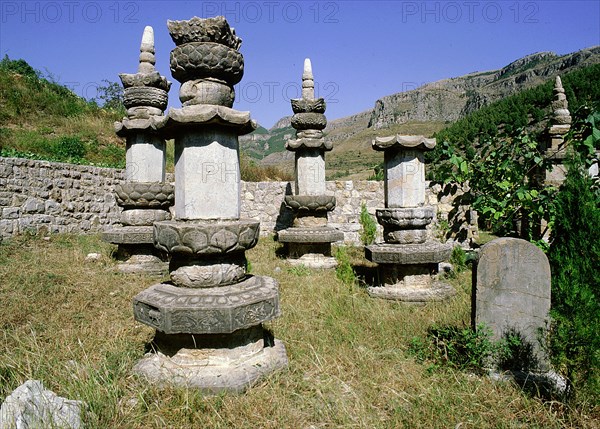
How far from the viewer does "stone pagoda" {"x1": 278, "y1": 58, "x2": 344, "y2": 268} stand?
7164 millimetres

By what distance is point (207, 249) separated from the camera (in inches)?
106

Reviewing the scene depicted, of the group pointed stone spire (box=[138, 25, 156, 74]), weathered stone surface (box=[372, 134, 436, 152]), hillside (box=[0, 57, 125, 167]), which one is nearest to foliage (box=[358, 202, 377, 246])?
weathered stone surface (box=[372, 134, 436, 152])

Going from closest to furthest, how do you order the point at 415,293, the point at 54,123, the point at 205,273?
the point at 205,273
the point at 415,293
the point at 54,123

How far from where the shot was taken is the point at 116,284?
527 cm

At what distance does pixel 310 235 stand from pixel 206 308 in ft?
15.0

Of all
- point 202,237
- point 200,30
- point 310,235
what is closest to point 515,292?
point 202,237

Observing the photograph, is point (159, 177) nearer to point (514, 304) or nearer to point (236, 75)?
point (236, 75)

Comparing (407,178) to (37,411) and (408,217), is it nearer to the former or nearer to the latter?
(408,217)

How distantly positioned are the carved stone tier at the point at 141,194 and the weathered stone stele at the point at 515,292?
15.8 ft

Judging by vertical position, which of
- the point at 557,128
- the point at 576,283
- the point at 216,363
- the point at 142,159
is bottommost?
the point at 216,363

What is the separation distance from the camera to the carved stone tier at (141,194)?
5945mm

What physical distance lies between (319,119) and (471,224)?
4275mm

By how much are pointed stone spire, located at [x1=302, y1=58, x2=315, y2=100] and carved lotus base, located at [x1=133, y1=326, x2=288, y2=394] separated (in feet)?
18.4

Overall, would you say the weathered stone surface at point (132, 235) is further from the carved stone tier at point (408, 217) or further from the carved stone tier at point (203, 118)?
the carved stone tier at point (408, 217)
